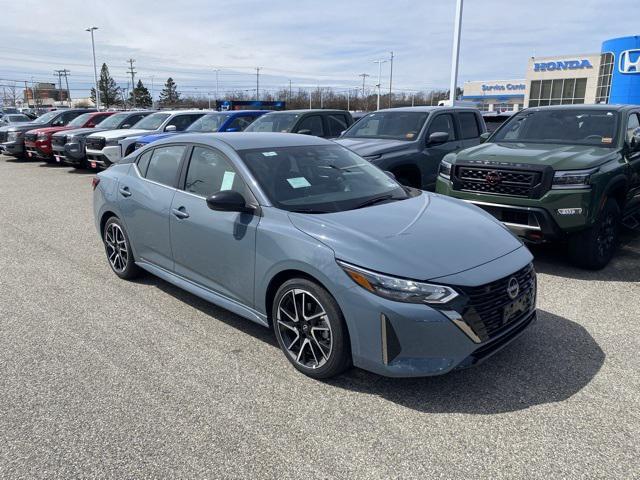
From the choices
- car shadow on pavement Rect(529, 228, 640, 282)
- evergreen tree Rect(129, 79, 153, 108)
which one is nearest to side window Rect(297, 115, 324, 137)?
car shadow on pavement Rect(529, 228, 640, 282)

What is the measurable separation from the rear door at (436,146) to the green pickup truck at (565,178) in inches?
63.9

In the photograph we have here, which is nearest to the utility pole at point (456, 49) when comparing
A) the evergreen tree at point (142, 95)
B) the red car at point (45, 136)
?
the red car at point (45, 136)

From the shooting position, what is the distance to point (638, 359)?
150 inches

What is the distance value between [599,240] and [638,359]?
229 centimetres

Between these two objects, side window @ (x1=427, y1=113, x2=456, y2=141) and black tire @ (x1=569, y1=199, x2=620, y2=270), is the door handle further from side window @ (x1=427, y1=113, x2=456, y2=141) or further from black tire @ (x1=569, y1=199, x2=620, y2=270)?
side window @ (x1=427, y1=113, x2=456, y2=141)

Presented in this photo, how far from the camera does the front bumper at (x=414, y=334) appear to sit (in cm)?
A: 303

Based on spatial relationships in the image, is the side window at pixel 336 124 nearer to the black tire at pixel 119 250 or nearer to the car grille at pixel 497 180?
the car grille at pixel 497 180

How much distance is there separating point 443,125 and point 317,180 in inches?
227


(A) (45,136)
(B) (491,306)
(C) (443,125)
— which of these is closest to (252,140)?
(B) (491,306)

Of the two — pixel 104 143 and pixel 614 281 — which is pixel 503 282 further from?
pixel 104 143

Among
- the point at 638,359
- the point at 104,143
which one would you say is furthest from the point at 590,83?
the point at 638,359

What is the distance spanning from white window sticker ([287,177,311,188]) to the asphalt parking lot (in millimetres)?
1259

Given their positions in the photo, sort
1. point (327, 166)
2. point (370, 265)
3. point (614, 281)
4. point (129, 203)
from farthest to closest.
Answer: point (614, 281)
point (129, 203)
point (327, 166)
point (370, 265)

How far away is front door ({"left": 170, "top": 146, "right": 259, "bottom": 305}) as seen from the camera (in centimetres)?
388
